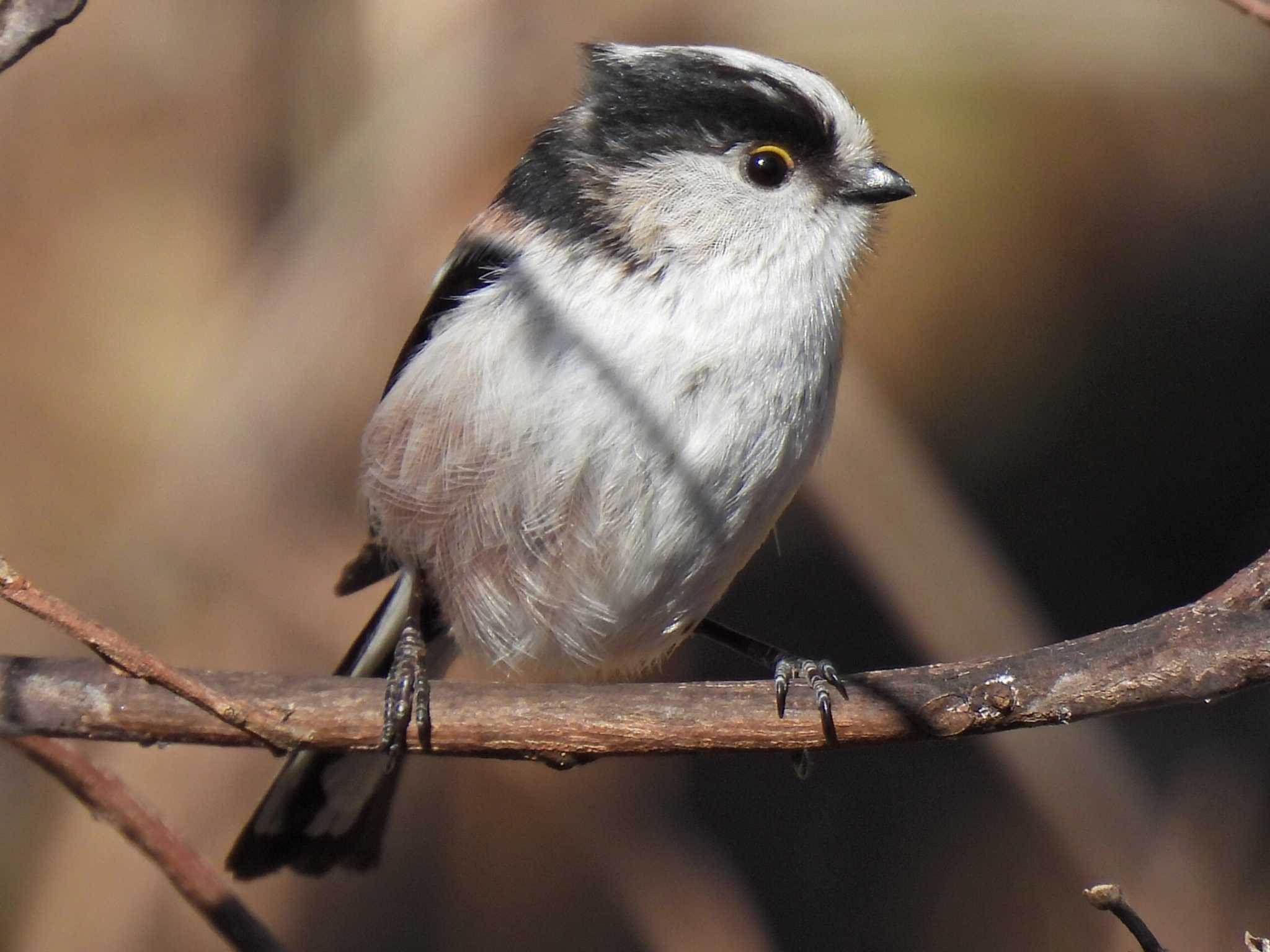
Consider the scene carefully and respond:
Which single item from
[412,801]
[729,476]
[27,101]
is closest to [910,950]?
[412,801]

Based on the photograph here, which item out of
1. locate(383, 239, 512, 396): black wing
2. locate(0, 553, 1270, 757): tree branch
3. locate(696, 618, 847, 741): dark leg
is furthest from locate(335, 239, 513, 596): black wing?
locate(0, 553, 1270, 757): tree branch

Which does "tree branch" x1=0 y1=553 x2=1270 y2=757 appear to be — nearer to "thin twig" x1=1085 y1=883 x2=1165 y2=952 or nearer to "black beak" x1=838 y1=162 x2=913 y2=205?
"thin twig" x1=1085 y1=883 x2=1165 y2=952

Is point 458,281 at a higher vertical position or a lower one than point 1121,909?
higher

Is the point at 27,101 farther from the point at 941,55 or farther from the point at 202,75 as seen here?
the point at 941,55

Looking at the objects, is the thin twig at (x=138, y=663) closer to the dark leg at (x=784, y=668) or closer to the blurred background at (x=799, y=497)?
the dark leg at (x=784, y=668)

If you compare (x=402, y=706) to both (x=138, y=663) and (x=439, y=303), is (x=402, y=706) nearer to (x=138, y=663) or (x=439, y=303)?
(x=138, y=663)

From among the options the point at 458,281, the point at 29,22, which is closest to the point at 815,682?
the point at 458,281
